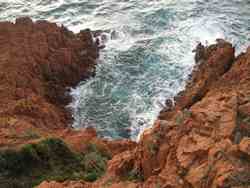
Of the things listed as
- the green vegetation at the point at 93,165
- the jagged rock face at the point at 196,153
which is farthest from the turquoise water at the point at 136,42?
the jagged rock face at the point at 196,153

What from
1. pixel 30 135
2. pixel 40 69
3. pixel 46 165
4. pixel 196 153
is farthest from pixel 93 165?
pixel 40 69

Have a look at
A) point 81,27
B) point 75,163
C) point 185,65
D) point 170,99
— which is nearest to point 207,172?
point 75,163

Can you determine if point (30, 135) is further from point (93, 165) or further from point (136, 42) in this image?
point (136, 42)

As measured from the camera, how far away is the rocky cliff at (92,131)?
431 inches

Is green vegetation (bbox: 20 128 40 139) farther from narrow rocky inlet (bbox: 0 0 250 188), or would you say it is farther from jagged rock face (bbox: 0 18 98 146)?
jagged rock face (bbox: 0 18 98 146)

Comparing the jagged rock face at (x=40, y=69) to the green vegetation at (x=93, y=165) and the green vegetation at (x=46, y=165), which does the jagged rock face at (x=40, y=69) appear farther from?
the green vegetation at (x=93, y=165)

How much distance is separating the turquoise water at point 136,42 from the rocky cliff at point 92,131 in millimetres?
1048

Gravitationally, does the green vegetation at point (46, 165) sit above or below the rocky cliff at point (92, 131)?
below

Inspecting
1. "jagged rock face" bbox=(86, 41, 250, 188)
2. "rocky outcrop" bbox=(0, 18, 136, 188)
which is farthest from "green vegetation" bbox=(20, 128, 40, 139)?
"jagged rock face" bbox=(86, 41, 250, 188)

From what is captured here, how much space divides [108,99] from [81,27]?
8621 millimetres

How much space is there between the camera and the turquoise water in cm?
2359

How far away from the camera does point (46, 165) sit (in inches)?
623

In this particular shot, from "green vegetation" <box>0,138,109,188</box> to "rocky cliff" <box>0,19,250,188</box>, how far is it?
0.03 m

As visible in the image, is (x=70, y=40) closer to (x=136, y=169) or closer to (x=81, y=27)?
(x=81, y=27)
